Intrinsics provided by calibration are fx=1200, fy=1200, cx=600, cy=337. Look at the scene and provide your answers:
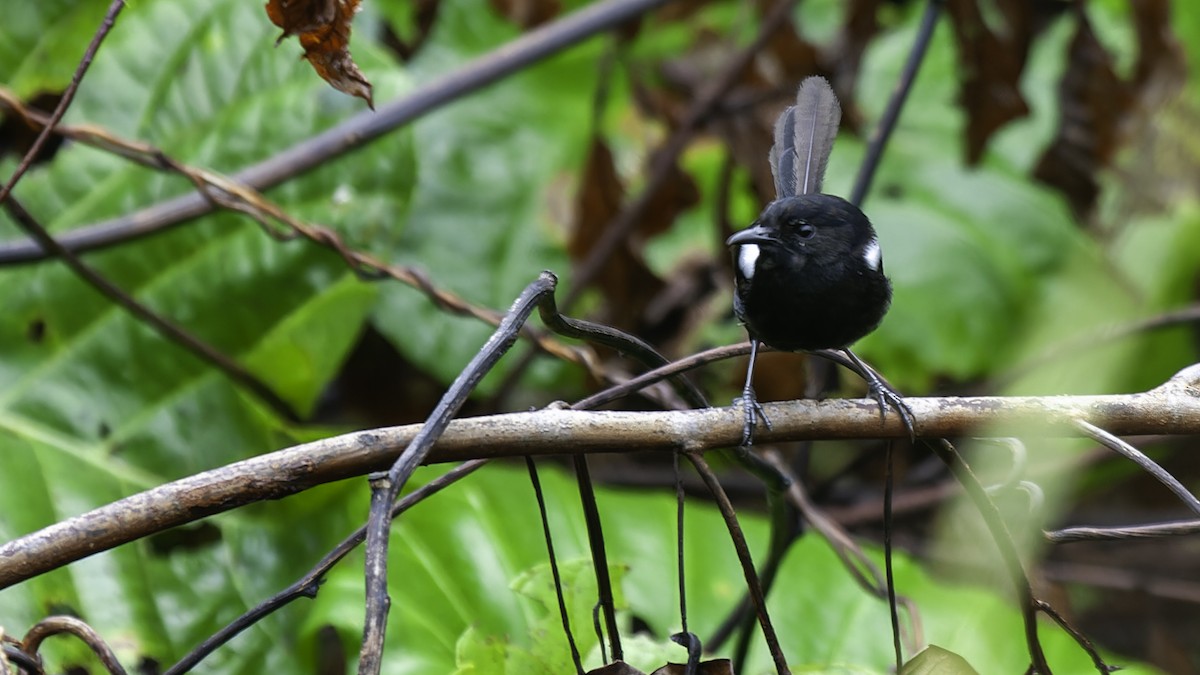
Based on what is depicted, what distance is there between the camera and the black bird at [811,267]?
1599mm

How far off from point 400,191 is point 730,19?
1.93m

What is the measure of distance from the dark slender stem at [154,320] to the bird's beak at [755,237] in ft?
3.54

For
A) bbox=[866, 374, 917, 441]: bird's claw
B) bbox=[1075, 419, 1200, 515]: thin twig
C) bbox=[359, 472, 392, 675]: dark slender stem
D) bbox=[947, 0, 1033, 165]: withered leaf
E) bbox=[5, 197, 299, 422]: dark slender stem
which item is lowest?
bbox=[359, 472, 392, 675]: dark slender stem

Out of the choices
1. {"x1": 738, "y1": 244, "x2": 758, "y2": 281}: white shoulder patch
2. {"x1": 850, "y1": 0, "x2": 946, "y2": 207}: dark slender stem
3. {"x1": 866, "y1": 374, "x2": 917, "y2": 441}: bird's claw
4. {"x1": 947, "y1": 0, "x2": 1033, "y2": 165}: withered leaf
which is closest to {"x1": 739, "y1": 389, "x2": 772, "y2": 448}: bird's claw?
{"x1": 866, "y1": 374, "x2": 917, "y2": 441}: bird's claw

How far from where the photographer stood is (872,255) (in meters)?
1.68

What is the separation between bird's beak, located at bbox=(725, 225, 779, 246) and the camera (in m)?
1.64

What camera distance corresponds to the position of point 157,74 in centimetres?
250

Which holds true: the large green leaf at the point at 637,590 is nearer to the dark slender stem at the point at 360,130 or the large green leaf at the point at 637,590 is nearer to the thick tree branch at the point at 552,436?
the dark slender stem at the point at 360,130

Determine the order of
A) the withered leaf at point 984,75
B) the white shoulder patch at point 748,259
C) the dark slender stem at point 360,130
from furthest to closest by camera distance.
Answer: the withered leaf at point 984,75
the dark slender stem at point 360,130
the white shoulder patch at point 748,259

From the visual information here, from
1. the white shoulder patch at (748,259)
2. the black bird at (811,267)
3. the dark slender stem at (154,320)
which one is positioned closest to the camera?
the black bird at (811,267)

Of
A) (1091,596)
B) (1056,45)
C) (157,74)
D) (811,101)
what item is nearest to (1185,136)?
(1056,45)

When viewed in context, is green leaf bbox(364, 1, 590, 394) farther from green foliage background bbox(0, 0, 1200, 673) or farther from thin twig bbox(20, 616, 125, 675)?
thin twig bbox(20, 616, 125, 675)

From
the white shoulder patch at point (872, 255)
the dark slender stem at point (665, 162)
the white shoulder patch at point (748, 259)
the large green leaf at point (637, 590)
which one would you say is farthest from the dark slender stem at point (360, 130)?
the white shoulder patch at point (872, 255)

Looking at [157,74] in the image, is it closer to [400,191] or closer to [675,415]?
[400,191]
